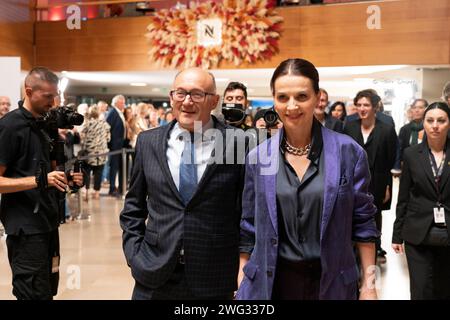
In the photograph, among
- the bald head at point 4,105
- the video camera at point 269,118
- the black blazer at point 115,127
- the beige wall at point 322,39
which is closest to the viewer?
the video camera at point 269,118

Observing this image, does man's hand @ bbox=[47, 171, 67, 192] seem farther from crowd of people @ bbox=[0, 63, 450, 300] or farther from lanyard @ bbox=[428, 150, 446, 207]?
lanyard @ bbox=[428, 150, 446, 207]

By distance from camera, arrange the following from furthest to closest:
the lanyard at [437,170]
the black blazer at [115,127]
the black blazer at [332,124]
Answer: the black blazer at [115,127] → the black blazer at [332,124] → the lanyard at [437,170]

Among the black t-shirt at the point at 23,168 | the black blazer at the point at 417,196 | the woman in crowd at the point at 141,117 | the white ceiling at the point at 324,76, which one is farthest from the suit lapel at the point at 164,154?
the woman in crowd at the point at 141,117

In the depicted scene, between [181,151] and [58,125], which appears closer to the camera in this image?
[181,151]

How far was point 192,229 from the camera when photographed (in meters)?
2.35

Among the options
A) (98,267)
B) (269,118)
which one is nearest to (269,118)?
(269,118)

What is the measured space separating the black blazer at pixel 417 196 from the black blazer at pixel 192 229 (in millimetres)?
1690

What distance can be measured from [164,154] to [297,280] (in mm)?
773

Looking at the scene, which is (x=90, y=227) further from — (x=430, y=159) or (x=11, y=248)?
(x=430, y=159)

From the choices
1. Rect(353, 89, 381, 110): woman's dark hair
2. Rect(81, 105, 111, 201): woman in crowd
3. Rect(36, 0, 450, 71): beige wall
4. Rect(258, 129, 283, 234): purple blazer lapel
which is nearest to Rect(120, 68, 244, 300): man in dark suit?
Rect(258, 129, 283, 234): purple blazer lapel

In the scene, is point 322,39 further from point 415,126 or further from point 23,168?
point 23,168

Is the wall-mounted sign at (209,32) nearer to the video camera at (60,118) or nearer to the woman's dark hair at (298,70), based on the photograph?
the video camera at (60,118)

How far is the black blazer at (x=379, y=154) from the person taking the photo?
211 inches

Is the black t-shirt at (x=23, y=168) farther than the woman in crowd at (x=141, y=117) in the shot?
No
